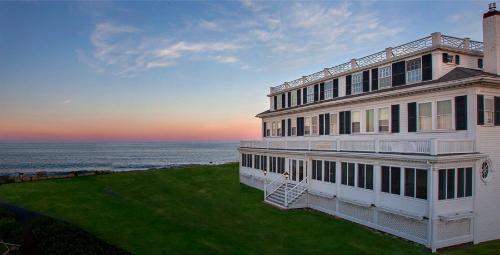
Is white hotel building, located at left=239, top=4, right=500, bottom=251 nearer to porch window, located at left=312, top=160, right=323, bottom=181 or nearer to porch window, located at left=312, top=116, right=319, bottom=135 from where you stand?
porch window, located at left=312, top=160, right=323, bottom=181

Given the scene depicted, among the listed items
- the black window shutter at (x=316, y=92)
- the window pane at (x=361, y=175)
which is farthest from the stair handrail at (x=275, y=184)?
the window pane at (x=361, y=175)

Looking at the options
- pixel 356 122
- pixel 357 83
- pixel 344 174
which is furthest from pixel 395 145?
pixel 357 83

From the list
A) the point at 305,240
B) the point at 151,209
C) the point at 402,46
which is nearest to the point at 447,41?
the point at 402,46

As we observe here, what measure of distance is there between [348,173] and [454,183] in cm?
681

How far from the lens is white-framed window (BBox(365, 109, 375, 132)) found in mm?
25672

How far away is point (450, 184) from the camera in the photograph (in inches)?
727

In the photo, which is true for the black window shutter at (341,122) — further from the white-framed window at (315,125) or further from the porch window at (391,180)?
the porch window at (391,180)

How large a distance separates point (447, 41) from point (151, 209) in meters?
23.8

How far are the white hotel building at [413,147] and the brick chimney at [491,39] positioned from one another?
0.19 feet

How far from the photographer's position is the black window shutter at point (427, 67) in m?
22.5

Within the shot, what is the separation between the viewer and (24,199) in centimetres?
3328

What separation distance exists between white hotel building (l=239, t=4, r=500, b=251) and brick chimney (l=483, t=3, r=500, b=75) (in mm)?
57

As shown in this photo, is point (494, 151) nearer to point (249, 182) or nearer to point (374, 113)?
point (374, 113)

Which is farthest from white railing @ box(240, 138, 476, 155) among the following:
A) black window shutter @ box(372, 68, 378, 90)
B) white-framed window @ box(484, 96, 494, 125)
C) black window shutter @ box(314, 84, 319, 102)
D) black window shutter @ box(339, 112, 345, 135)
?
black window shutter @ box(314, 84, 319, 102)
